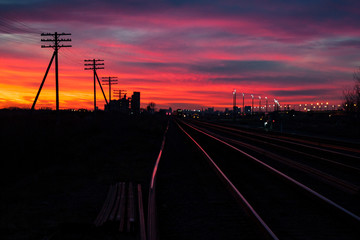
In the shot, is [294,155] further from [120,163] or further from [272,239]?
[272,239]

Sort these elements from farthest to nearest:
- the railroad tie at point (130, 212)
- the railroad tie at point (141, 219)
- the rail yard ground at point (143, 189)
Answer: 1. the railroad tie at point (130, 212)
2. the rail yard ground at point (143, 189)
3. the railroad tie at point (141, 219)

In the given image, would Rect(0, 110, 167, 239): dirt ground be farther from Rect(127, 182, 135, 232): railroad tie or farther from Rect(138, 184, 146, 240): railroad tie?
Rect(127, 182, 135, 232): railroad tie

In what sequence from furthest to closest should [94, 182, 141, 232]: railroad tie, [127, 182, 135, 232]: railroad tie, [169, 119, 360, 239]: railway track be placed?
1. [94, 182, 141, 232]: railroad tie
2. [127, 182, 135, 232]: railroad tie
3. [169, 119, 360, 239]: railway track

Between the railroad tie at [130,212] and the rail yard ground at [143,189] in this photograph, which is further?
the railroad tie at [130,212]

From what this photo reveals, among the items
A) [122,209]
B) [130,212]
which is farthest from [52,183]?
[130,212]

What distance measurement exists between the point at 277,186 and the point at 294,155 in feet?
34.1

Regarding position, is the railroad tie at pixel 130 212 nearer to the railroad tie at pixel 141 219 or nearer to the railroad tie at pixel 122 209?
the railroad tie at pixel 122 209

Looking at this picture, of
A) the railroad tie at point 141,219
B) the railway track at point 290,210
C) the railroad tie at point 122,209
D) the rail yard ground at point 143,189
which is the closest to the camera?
the railroad tie at point 141,219

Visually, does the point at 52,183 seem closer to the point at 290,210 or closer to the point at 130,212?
the point at 130,212

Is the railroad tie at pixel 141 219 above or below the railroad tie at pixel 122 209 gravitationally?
above


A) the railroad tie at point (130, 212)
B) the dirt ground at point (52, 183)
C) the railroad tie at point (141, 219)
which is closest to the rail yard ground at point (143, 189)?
the dirt ground at point (52, 183)

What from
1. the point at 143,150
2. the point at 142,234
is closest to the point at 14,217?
the point at 142,234

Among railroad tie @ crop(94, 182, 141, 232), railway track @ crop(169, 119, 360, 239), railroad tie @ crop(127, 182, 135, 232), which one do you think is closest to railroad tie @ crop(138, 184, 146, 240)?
railroad tie @ crop(94, 182, 141, 232)

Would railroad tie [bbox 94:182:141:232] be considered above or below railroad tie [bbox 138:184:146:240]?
below
